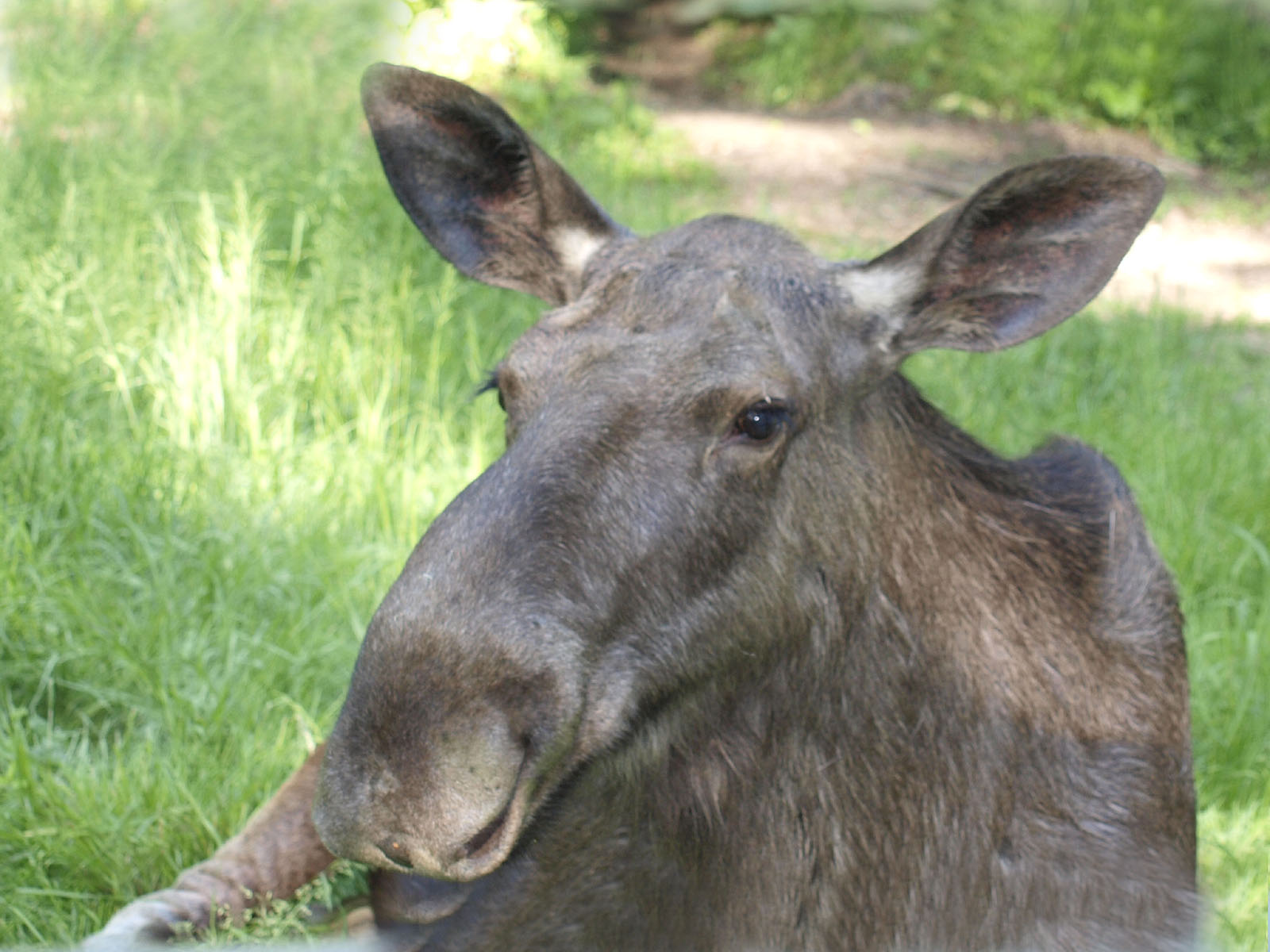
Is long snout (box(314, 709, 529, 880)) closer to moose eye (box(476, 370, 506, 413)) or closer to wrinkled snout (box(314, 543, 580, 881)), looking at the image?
wrinkled snout (box(314, 543, 580, 881))

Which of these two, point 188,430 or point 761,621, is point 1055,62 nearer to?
point 188,430

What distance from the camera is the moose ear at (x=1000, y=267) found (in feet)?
9.55

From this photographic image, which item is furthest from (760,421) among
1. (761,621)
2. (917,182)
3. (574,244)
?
(917,182)

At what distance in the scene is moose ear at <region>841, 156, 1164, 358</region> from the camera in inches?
115

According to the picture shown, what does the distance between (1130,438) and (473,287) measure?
8.89 feet

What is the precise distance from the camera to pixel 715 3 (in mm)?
8633

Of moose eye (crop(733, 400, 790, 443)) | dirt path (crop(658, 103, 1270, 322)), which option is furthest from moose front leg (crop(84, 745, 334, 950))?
dirt path (crop(658, 103, 1270, 322))

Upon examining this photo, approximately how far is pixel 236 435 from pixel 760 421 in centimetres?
288

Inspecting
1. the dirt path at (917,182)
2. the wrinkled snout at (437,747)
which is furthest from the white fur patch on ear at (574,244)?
the dirt path at (917,182)

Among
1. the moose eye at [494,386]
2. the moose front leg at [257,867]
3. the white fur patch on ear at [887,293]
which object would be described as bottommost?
the moose front leg at [257,867]

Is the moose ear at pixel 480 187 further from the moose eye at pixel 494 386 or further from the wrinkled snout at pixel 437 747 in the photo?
the wrinkled snout at pixel 437 747

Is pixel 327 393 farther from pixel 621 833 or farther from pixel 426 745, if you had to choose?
pixel 426 745

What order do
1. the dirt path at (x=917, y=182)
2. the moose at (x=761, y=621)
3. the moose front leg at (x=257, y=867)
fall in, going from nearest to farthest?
the moose at (x=761, y=621), the moose front leg at (x=257, y=867), the dirt path at (x=917, y=182)

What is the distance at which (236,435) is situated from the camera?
Answer: 16.7 feet
